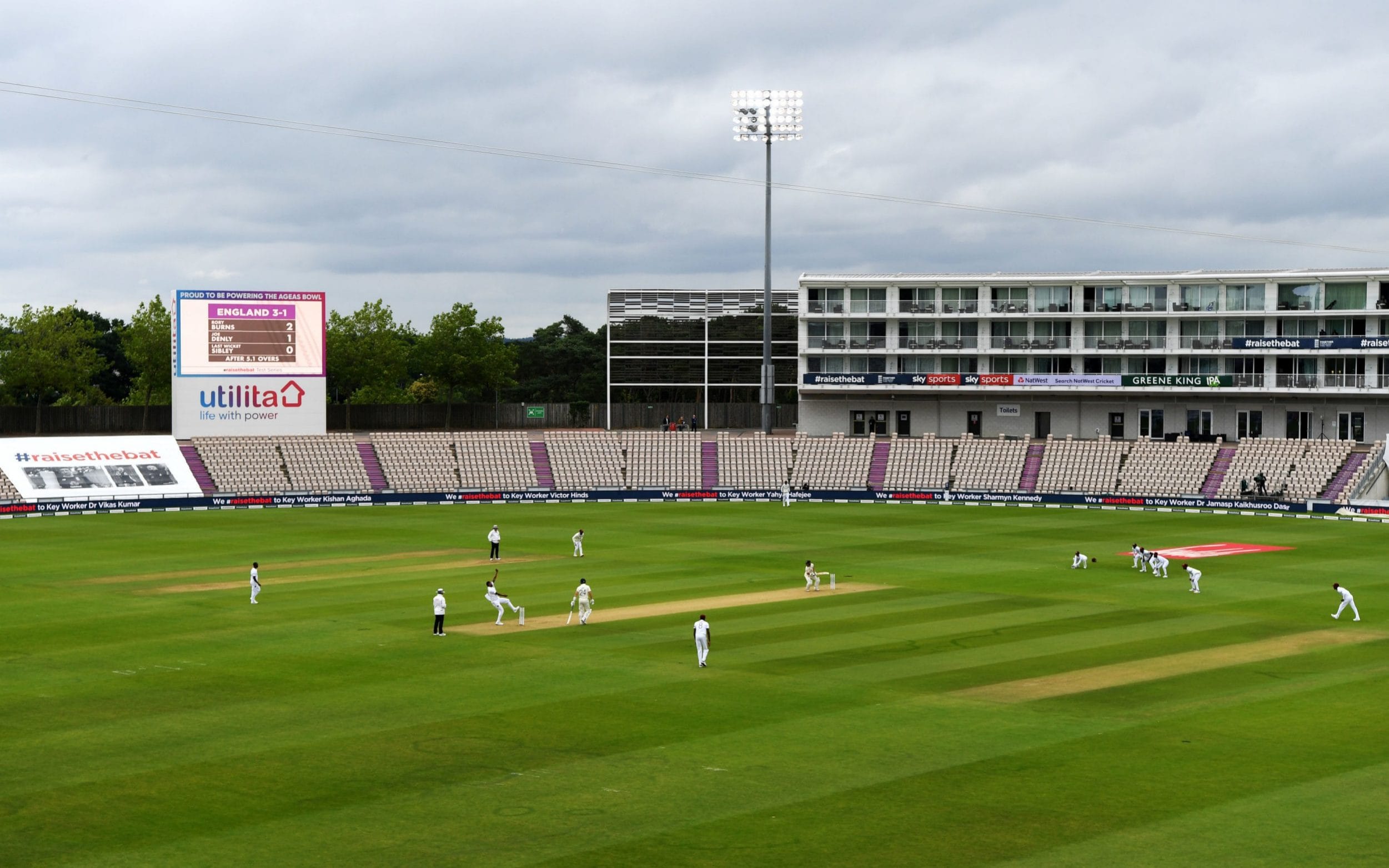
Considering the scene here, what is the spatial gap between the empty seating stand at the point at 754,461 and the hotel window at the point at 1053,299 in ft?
62.5

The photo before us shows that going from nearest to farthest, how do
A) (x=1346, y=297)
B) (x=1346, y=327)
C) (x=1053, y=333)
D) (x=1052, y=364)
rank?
(x=1346, y=327), (x=1346, y=297), (x=1052, y=364), (x=1053, y=333)

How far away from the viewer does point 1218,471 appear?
85.6 metres

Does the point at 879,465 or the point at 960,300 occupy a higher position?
the point at 960,300

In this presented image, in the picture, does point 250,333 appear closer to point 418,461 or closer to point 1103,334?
point 418,461

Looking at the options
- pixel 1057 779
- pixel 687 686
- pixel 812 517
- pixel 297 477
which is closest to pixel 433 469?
pixel 297 477

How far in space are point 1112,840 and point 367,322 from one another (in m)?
105

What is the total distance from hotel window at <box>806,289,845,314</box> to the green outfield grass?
5131cm

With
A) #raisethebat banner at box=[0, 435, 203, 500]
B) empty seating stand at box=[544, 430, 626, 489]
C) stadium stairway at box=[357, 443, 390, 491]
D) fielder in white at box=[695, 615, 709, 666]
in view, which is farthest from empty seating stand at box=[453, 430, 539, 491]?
fielder in white at box=[695, 615, 709, 666]

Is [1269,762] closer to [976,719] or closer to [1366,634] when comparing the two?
[976,719]

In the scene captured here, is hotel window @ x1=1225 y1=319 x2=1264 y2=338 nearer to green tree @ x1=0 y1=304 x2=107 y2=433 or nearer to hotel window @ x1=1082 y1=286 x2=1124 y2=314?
hotel window @ x1=1082 y1=286 x2=1124 y2=314

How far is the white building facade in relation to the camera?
299ft

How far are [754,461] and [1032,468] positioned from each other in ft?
56.1

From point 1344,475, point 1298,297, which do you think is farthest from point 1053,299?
point 1344,475

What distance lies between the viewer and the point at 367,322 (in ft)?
388
